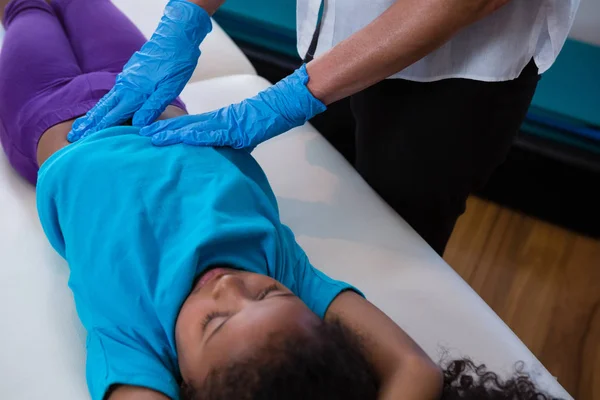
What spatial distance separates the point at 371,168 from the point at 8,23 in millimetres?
1001

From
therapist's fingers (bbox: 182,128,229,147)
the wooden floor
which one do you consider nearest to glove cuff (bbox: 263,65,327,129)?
therapist's fingers (bbox: 182,128,229,147)

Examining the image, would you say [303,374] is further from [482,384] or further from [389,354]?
[482,384]

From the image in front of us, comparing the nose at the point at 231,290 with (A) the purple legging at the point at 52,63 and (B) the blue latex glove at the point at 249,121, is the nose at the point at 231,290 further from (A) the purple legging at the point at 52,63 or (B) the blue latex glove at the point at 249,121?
(A) the purple legging at the point at 52,63

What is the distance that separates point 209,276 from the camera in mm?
907

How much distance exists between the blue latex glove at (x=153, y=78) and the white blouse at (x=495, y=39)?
30 centimetres

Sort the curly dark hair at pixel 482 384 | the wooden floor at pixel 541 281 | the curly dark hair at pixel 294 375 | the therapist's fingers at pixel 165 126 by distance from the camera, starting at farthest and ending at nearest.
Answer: the wooden floor at pixel 541 281
the therapist's fingers at pixel 165 126
the curly dark hair at pixel 482 384
the curly dark hair at pixel 294 375

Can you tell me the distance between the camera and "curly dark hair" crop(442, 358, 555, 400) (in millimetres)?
829

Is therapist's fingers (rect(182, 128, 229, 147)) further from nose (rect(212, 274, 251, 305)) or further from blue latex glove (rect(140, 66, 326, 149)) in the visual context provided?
nose (rect(212, 274, 251, 305))

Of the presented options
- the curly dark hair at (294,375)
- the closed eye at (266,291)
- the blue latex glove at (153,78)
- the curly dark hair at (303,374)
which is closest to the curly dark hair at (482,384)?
the curly dark hair at (303,374)

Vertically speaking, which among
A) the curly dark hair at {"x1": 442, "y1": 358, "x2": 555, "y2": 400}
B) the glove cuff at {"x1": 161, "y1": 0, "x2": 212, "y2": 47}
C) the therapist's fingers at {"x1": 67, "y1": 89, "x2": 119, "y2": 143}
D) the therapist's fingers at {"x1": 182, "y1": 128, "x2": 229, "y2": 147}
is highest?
the glove cuff at {"x1": 161, "y1": 0, "x2": 212, "y2": 47}

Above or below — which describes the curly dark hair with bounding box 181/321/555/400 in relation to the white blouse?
below

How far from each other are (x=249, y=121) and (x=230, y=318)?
16.5 inches

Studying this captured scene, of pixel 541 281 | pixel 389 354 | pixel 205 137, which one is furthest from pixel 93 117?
pixel 541 281

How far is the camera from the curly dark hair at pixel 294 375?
0.73m
